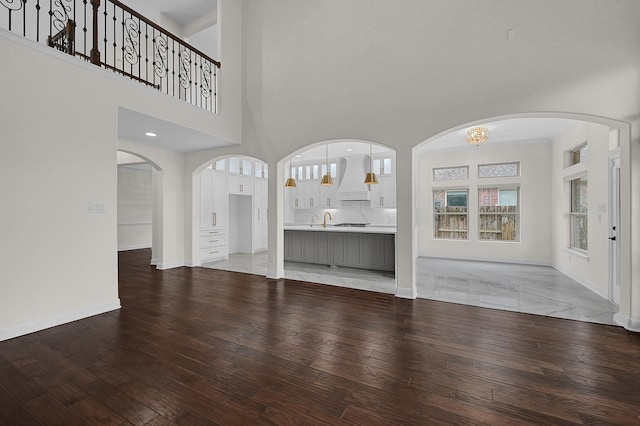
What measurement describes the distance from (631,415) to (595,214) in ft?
13.2

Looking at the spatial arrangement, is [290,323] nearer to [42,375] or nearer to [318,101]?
[42,375]

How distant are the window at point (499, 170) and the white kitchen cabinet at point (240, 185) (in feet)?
21.1

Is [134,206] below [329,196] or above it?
below

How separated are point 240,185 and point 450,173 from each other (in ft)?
19.5

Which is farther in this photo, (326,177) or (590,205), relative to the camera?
(326,177)

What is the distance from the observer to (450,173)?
8.21 metres

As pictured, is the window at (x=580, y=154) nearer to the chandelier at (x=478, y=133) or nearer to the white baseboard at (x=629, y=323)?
the chandelier at (x=478, y=133)

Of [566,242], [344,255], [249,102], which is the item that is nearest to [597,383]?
[344,255]

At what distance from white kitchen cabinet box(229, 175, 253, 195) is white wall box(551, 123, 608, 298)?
7.60 metres

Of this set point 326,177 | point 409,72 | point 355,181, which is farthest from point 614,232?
point 355,181

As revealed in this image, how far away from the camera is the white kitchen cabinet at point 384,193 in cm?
869

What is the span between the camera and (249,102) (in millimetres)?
5719

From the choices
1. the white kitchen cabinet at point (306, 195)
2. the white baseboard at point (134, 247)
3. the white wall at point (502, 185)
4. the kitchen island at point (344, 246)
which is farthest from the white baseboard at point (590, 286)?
the white baseboard at point (134, 247)

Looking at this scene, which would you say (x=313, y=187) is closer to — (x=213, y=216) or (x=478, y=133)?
(x=213, y=216)
